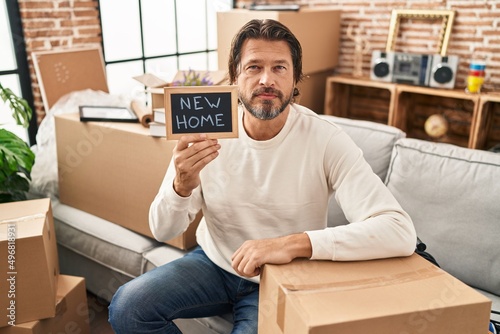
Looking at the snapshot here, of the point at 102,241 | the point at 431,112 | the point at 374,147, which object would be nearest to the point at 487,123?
the point at 431,112

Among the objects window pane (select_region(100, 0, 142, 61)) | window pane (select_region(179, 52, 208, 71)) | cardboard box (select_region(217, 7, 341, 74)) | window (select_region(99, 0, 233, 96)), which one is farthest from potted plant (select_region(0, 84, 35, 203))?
window pane (select_region(179, 52, 208, 71))

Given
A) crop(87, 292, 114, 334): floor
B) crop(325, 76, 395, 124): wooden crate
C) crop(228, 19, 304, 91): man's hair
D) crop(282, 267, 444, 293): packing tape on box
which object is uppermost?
crop(228, 19, 304, 91): man's hair

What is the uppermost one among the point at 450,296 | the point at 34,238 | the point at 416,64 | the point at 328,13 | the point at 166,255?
the point at 328,13

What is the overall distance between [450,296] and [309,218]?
0.53m

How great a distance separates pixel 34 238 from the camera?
143 centimetres

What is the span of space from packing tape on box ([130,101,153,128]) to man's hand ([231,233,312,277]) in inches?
38.1

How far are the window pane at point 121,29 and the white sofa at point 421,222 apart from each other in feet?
4.36

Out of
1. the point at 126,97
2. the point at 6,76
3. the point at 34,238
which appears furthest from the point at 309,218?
the point at 6,76

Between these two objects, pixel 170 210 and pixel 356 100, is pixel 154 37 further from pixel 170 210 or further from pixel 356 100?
pixel 170 210

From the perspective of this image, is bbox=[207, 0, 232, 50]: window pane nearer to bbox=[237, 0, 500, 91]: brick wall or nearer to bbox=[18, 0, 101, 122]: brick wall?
bbox=[237, 0, 500, 91]: brick wall

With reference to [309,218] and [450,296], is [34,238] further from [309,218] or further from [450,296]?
[450,296]

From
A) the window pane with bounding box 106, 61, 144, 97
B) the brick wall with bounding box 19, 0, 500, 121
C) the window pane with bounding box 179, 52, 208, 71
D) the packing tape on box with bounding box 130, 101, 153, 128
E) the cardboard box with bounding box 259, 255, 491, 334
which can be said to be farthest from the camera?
the window pane with bounding box 179, 52, 208, 71

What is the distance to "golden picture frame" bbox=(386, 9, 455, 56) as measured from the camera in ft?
10.9

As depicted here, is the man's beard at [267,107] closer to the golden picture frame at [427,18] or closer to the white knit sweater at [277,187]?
the white knit sweater at [277,187]
